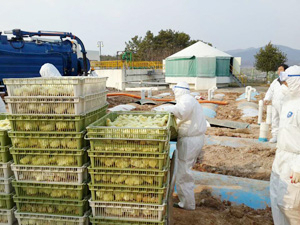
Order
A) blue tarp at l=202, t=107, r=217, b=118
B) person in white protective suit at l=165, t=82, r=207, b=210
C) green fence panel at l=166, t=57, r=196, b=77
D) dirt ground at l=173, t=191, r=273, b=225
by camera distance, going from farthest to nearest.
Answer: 1. green fence panel at l=166, t=57, r=196, b=77
2. blue tarp at l=202, t=107, r=217, b=118
3. person in white protective suit at l=165, t=82, r=207, b=210
4. dirt ground at l=173, t=191, r=273, b=225

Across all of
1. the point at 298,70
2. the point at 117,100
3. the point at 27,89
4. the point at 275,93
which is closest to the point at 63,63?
the point at 117,100

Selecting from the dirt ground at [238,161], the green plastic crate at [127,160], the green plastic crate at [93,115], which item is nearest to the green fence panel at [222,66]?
the dirt ground at [238,161]

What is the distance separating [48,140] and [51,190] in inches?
20.1

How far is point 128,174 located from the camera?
2.45 m

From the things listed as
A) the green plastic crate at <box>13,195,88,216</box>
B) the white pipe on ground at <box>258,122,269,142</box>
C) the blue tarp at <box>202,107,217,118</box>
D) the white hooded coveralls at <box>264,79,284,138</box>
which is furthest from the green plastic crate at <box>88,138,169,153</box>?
the blue tarp at <box>202,107,217,118</box>

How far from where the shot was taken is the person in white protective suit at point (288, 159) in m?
2.85

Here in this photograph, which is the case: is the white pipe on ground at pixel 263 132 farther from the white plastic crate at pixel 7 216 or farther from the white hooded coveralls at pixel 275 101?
the white plastic crate at pixel 7 216

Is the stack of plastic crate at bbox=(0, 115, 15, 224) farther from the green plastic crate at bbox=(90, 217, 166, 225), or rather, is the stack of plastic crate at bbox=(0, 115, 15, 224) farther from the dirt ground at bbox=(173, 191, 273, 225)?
the dirt ground at bbox=(173, 191, 273, 225)

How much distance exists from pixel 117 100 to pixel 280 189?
11.3 m

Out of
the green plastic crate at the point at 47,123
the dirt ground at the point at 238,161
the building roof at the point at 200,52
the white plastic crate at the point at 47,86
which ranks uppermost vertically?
the building roof at the point at 200,52

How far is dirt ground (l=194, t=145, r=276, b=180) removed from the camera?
5.40 meters

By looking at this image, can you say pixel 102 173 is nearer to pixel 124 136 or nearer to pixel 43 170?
pixel 124 136

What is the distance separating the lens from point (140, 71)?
2550 centimetres

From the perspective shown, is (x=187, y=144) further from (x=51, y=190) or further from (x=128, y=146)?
(x=51, y=190)
